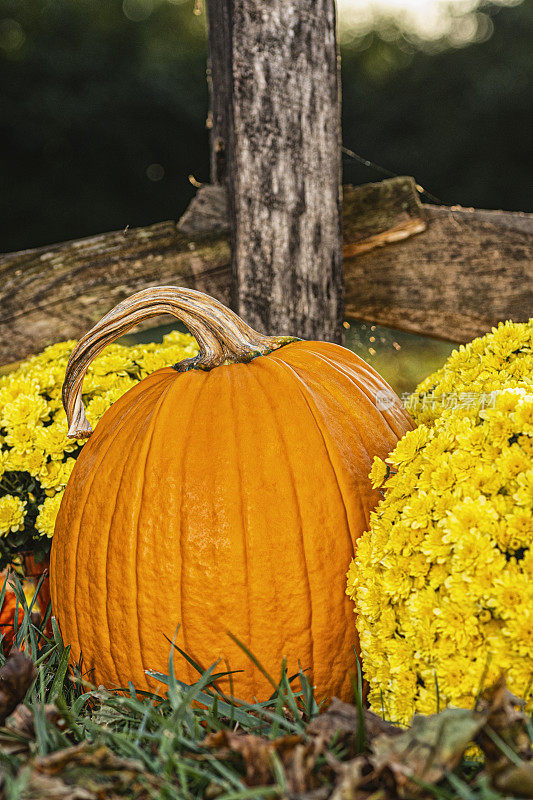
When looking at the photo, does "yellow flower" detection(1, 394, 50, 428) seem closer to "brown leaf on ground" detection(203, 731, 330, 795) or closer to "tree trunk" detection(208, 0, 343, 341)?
"tree trunk" detection(208, 0, 343, 341)

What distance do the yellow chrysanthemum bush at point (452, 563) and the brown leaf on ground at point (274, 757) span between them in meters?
0.22

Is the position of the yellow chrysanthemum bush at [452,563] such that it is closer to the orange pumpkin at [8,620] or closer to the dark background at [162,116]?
the orange pumpkin at [8,620]

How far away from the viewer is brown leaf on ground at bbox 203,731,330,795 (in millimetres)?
743

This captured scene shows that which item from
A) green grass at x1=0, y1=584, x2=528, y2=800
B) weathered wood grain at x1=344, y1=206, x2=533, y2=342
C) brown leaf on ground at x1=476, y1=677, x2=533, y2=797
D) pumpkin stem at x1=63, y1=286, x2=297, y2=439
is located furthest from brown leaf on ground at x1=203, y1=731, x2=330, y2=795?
weathered wood grain at x1=344, y1=206, x2=533, y2=342

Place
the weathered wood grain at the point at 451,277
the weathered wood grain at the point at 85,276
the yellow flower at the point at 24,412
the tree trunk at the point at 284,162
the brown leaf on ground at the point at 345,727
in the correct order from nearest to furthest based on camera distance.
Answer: the brown leaf on ground at the point at 345,727
the yellow flower at the point at 24,412
the tree trunk at the point at 284,162
the weathered wood grain at the point at 85,276
the weathered wood grain at the point at 451,277

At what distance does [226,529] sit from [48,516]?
0.52 meters

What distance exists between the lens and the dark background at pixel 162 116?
5715mm

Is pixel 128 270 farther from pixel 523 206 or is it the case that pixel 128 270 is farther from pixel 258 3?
pixel 523 206

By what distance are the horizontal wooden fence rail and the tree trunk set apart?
0.16 m

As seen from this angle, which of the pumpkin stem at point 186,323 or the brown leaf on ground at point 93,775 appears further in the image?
the pumpkin stem at point 186,323

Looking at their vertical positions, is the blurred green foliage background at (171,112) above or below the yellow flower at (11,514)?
above

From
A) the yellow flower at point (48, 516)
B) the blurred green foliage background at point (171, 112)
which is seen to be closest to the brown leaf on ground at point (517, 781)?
the yellow flower at point (48, 516)

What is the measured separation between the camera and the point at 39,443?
1503 mm

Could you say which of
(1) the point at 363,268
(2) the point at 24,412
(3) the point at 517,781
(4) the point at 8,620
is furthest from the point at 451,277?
(3) the point at 517,781
